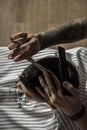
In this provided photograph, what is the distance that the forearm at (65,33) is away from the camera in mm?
811

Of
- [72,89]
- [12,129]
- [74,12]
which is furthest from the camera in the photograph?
[74,12]

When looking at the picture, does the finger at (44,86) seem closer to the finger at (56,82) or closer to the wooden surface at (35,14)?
the finger at (56,82)

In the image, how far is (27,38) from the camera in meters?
0.77

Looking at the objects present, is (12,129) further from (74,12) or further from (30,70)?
(74,12)

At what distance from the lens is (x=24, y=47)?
2.38ft

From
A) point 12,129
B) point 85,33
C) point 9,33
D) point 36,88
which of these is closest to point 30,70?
point 36,88

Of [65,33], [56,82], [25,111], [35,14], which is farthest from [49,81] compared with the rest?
[35,14]

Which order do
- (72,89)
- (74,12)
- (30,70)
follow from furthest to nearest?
(74,12)
(30,70)
(72,89)

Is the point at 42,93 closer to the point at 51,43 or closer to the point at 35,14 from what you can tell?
the point at 51,43

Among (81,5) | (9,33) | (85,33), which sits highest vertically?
(85,33)

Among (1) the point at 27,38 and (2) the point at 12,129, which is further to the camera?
(2) the point at 12,129

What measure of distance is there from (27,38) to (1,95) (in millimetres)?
373

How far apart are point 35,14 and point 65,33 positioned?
842 mm

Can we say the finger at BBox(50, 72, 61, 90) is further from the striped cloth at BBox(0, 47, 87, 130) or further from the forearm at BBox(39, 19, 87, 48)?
the striped cloth at BBox(0, 47, 87, 130)
